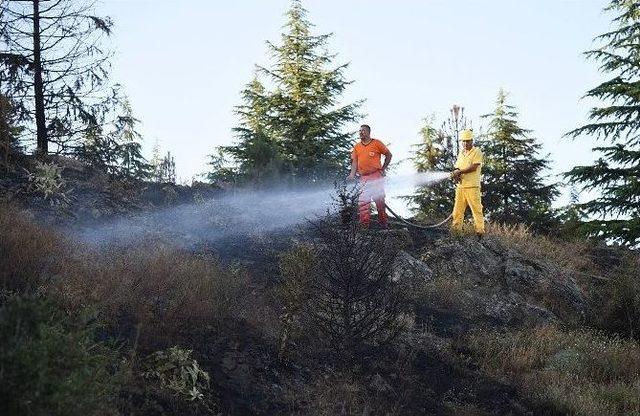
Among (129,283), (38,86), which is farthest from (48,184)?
(129,283)

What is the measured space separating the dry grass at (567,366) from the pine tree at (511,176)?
9.69 m

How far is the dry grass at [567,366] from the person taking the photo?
258 inches

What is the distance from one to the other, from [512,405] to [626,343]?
3563 mm

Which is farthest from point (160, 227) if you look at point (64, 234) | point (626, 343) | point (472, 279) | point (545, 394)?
point (626, 343)

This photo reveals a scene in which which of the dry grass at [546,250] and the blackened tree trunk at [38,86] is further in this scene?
the dry grass at [546,250]

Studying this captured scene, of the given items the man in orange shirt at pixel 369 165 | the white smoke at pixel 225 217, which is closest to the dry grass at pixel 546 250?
the white smoke at pixel 225 217

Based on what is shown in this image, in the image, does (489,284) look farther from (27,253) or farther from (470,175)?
(27,253)

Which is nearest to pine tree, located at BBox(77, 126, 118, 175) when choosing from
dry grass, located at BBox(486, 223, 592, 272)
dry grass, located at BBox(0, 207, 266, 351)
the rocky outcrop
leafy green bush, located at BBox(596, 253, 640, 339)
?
dry grass, located at BBox(0, 207, 266, 351)

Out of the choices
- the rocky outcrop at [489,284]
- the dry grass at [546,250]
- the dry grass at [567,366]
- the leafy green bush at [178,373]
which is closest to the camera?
the leafy green bush at [178,373]

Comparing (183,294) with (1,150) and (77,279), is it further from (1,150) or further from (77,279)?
(1,150)

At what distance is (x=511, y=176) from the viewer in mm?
19719

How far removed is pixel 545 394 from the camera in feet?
22.1

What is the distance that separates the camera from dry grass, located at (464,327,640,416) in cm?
656

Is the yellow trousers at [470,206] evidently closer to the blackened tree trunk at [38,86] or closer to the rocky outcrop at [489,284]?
the rocky outcrop at [489,284]
